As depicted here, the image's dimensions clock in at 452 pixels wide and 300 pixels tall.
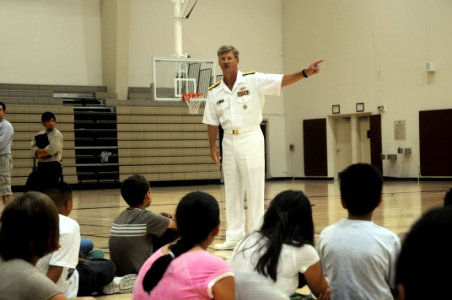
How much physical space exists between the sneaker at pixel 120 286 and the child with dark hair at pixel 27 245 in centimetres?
199

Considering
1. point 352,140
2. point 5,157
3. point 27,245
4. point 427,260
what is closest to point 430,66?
point 352,140

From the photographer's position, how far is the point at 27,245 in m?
2.32

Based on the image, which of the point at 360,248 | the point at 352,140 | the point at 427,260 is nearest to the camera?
the point at 427,260

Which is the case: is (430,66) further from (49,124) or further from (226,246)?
(226,246)

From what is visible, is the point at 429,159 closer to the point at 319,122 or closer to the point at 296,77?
the point at 319,122

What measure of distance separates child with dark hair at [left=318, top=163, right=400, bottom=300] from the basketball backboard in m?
13.1

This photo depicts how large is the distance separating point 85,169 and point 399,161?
8.88 m

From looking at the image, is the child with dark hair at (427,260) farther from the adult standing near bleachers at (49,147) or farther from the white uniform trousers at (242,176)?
the adult standing near bleachers at (49,147)

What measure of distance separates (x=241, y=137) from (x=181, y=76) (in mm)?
10243

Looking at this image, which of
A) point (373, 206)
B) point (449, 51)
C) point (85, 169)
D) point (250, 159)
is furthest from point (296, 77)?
point (85, 169)

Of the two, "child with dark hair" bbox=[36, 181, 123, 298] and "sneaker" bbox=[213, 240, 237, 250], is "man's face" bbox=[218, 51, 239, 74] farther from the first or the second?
"child with dark hair" bbox=[36, 181, 123, 298]

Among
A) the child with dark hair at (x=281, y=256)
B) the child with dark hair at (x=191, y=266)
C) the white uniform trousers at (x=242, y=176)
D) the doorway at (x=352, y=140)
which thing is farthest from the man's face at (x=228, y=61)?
the doorway at (x=352, y=140)

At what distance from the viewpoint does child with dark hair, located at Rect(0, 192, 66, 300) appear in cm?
220

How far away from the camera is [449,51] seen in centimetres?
1585
